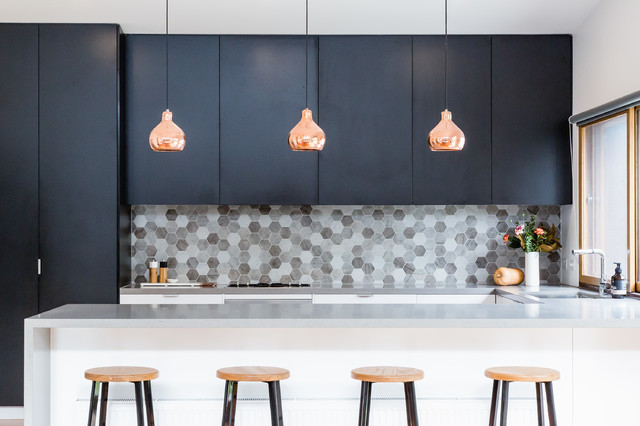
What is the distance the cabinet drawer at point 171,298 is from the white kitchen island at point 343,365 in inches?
68.8

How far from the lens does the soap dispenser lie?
14.8 ft

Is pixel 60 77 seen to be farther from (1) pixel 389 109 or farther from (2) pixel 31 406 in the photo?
(2) pixel 31 406

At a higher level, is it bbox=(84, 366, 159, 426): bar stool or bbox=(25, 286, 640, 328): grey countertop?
bbox=(25, 286, 640, 328): grey countertop

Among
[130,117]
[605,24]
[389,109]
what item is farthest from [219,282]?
[605,24]

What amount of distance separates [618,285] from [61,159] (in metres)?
3.81

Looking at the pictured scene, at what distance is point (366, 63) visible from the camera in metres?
5.57

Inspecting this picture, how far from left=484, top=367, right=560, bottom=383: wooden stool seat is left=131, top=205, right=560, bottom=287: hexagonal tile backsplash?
99.6 inches

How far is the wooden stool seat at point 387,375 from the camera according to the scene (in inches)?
127

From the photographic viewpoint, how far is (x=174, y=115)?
218 inches

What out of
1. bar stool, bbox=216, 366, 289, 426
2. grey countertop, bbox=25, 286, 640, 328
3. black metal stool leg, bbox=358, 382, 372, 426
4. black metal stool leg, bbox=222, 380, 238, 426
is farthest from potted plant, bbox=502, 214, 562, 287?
black metal stool leg, bbox=222, 380, 238, 426

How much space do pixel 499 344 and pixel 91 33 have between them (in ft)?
11.9

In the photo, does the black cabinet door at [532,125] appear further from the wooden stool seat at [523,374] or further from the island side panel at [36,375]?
the island side panel at [36,375]

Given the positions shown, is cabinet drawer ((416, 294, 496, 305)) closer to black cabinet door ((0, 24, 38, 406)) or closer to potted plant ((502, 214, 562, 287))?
potted plant ((502, 214, 562, 287))

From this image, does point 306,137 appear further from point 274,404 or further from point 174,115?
point 174,115
